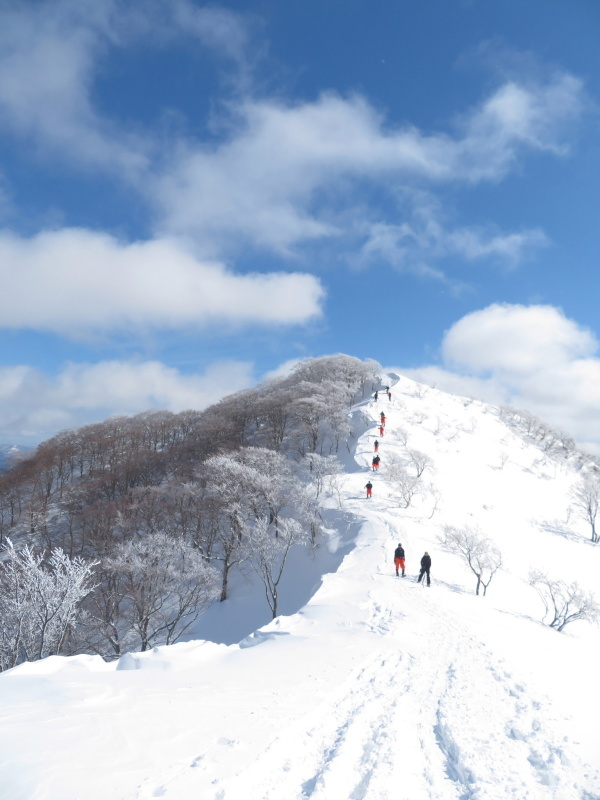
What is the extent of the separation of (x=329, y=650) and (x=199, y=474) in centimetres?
2555

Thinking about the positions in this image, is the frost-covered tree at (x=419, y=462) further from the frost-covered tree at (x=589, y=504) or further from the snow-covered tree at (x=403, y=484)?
the frost-covered tree at (x=589, y=504)

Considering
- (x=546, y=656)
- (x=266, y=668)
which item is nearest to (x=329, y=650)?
(x=266, y=668)

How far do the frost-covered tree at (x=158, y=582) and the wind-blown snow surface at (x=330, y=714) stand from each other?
1215cm

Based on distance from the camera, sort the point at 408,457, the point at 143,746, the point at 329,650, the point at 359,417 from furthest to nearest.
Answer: the point at 359,417 < the point at 408,457 < the point at 329,650 < the point at 143,746

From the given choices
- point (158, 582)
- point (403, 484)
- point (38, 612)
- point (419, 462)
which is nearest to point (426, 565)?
point (403, 484)

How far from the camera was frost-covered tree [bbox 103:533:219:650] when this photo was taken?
21219mm

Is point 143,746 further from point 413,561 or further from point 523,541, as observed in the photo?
point 523,541

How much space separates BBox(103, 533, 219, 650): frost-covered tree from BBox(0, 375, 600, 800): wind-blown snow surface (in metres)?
12.2

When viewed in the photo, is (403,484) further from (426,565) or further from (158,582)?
(158,582)

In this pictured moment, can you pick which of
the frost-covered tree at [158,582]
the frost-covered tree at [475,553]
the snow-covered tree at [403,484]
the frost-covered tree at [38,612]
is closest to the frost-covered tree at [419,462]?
the snow-covered tree at [403,484]

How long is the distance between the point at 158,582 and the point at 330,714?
1887 centimetres

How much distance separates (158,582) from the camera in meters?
22.0

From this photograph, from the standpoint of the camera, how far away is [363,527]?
22672 millimetres

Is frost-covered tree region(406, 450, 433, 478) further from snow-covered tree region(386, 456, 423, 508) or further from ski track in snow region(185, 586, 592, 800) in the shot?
ski track in snow region(185, 586, 592, 800)
